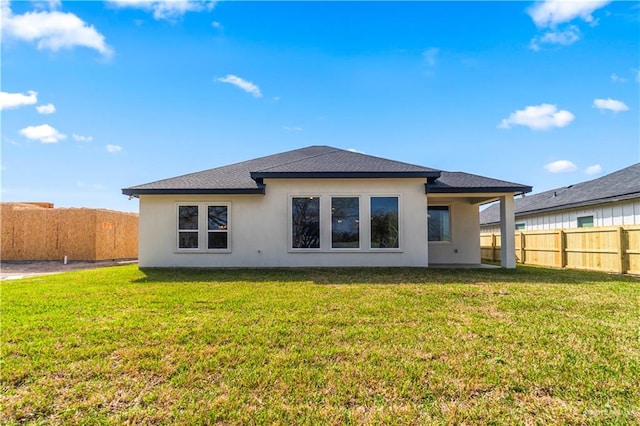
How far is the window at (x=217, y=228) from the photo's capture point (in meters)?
11.9

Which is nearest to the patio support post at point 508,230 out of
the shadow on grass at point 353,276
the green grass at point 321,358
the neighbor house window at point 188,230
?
the shadow on grass at point 353,276

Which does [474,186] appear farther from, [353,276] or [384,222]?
[353,276]

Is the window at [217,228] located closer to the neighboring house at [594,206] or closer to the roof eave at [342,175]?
the roof eave at [342,175]

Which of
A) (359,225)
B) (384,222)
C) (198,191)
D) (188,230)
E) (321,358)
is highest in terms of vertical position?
(198,191)

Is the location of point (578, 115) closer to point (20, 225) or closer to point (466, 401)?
point (466, 401)

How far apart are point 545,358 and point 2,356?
616 centimetres

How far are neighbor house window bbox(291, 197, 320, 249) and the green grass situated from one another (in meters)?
4.73

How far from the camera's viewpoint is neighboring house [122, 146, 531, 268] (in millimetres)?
11570

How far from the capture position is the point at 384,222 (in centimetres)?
1164

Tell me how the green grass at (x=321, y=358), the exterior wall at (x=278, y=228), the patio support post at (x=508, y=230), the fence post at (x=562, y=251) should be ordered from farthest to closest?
the fence post at (x=562, y=251) < the patio support post at (x=508, y=230) < the exterior wall at (x=278, y=228) < the green grass at (x=321, y=358)

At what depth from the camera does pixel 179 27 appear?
420 inches

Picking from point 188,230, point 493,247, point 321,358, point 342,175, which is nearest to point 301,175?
point 342,175

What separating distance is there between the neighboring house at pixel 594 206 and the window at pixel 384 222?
8.99m

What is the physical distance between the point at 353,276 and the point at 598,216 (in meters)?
12.0
